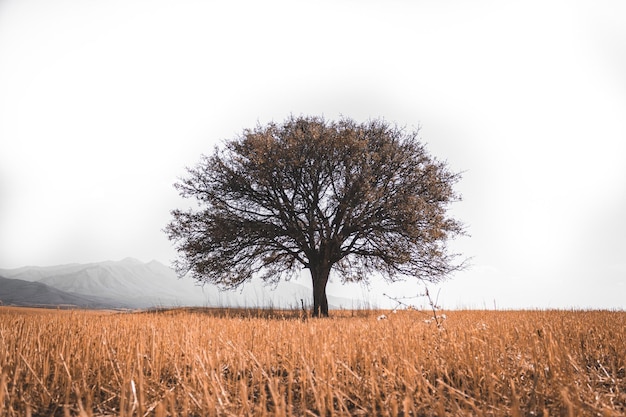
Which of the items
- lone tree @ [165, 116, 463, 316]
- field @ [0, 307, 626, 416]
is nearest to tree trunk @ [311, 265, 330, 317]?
lone tree @ [165, 116, 463, 316]

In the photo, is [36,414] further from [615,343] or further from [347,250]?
[347,250]

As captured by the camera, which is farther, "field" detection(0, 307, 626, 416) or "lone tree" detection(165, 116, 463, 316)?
"lone tree" detection(165, 116, 463, 316)

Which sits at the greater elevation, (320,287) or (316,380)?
(316,380)

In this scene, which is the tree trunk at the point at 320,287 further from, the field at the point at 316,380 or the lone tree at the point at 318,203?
the field at the point at 316,380

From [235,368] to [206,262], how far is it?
1405cm

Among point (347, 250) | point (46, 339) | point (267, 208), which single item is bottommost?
point (46, 339)

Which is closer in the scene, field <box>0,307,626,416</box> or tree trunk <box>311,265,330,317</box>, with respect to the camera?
field <box>0,307,626,416</box>

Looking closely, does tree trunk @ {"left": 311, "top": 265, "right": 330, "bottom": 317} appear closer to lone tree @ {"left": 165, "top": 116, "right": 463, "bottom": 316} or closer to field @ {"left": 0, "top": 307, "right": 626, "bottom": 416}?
lone tree @ {"left": 165, "top": 116, "right": 463, "bottom": 316}

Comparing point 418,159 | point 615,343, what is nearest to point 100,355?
point 615,343

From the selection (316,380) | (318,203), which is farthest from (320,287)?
(316,380)

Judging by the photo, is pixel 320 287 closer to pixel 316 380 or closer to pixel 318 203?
pixel 318 203

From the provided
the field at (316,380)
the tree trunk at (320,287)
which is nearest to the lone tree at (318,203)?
the tree trunk at (320,287)

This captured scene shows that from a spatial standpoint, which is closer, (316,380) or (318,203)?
(316,380)

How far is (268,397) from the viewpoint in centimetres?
348
